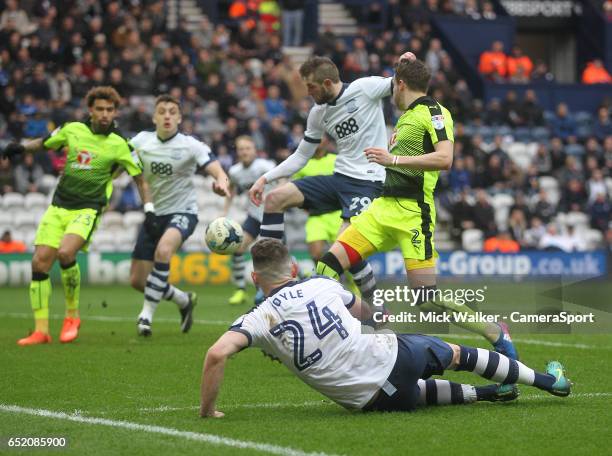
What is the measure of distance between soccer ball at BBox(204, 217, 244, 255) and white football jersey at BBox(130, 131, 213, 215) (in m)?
2.01

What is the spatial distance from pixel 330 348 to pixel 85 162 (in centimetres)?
599

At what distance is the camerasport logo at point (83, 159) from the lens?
1263 cm

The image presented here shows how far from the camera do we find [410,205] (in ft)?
30.5

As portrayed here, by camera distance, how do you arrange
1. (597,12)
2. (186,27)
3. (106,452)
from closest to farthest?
(106,452), (186,27), (597,12)

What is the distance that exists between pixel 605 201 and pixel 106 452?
23305mm

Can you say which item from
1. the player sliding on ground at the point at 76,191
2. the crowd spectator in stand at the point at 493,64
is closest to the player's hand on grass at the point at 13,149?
the player sliding on ground at the point at 76,191

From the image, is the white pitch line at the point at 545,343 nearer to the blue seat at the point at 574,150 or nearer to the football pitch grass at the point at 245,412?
the football pitch grass at the point at 245,412

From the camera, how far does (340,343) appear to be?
741cm

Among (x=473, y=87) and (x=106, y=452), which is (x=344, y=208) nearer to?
(x=106, y=452)

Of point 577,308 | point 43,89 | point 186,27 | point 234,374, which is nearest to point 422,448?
point 234,374

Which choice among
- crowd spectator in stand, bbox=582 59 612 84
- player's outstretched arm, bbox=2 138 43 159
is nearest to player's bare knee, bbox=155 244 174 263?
player's outstretched arm, bbox=2 138 43 159

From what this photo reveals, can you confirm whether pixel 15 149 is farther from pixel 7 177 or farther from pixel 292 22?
pixel 292 22

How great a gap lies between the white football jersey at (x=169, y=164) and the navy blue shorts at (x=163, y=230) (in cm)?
8

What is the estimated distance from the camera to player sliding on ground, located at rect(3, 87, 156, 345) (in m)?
12.5
